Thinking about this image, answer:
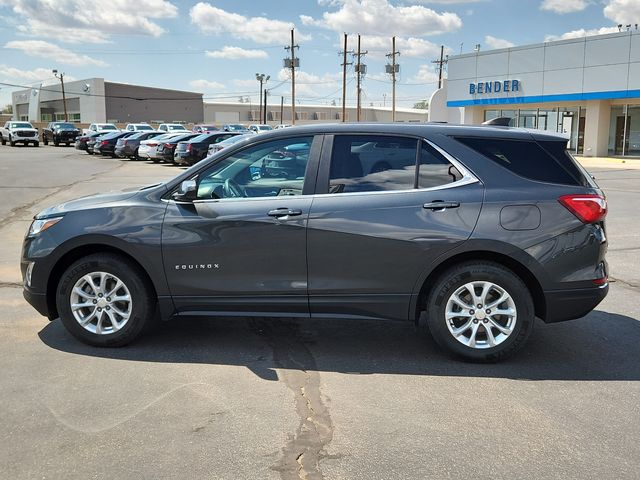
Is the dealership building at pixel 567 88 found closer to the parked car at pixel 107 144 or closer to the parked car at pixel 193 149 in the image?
the parked car at pixel 193 149

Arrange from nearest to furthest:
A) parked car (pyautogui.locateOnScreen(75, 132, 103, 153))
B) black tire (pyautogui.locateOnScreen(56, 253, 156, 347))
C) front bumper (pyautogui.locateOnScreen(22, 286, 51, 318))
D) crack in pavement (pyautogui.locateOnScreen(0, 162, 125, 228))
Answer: black tire (pyautogui.locateOnScreen(56, 253, 156, 347)) → front bumper (pyautogui.locateOnScreen(22, 286, 51, 318)) → crack in pavement (pyautogui.locateOnScreen(0, 162, 125, 228)) → parked car (pyautogui.locateOnScreen(75, 132, 103, 153))

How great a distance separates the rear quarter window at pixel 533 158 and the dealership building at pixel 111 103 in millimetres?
90438

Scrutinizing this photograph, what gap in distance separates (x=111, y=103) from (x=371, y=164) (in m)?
94.0

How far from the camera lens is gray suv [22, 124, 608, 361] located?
4477mm

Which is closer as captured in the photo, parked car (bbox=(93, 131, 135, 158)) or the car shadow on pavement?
the car shadow on pavement

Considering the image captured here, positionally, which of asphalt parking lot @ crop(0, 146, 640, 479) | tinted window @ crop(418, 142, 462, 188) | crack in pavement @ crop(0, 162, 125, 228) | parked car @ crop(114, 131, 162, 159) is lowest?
asphalt parking lot @ crop(0, 146, 640, 479)

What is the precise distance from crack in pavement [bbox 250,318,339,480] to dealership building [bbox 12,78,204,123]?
8948cm

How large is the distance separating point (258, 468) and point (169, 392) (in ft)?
3.86

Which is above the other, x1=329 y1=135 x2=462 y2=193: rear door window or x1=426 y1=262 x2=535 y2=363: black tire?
x1=329 y1=135 x2=462 y2=193: rear door window

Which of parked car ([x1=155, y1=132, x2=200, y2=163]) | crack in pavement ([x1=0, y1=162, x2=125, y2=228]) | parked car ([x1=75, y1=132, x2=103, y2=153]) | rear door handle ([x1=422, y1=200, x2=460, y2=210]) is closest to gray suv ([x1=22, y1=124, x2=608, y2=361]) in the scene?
rear door handle ([x1=422, y1=200, x2=460, y2=210])

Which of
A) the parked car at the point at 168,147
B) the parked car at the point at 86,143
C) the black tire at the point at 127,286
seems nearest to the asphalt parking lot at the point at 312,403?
the black tire at the point at 127,286

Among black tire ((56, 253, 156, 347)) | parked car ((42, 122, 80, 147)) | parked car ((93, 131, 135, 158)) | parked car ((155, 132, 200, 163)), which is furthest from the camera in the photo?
parked car ((42, 122, 80, 147))

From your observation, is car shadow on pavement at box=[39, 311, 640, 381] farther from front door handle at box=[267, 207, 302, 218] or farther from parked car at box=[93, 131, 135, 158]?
parked car at box=[93, 131, 135, 158]

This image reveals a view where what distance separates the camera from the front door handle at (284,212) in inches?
181
